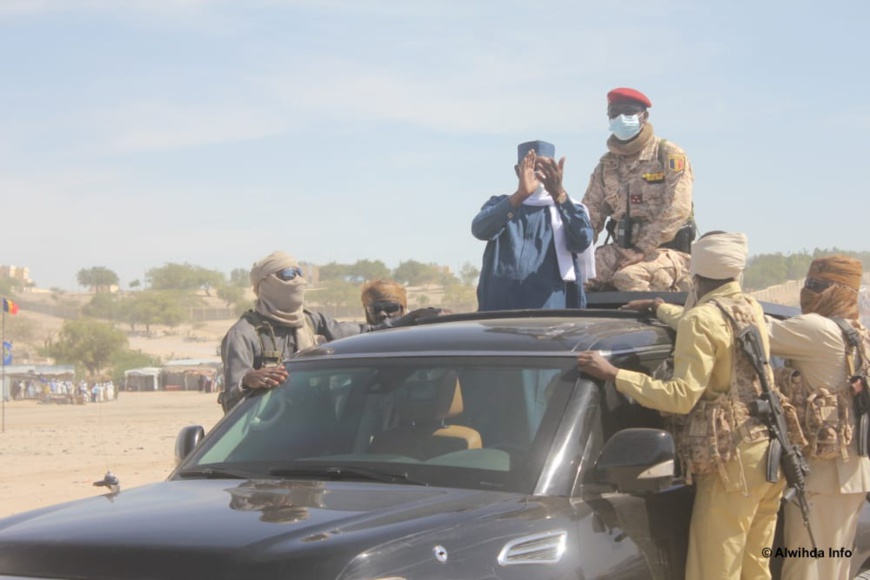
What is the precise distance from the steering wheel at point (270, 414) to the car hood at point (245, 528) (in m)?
0.75

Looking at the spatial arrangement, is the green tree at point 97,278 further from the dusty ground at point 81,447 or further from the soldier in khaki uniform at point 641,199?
the soldier in khaki uniform at point 641,199

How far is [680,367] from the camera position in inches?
194

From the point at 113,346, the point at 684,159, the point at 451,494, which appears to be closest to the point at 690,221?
the point at 684,159

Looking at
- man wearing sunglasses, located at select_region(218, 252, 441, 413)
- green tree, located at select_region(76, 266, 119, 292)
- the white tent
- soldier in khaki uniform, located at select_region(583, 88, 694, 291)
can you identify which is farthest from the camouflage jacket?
green tree, located at select_region(76, 266, 119, 292)

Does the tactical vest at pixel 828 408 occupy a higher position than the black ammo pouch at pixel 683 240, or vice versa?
the black ammo pouch at pixel 683 240

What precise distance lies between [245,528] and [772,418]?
2.36 metres

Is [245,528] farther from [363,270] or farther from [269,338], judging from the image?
[363,270]

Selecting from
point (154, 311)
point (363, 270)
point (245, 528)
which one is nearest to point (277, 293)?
point (245, 528)

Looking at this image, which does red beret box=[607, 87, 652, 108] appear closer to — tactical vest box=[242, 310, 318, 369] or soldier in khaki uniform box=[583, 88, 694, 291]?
soldier in khaki uniform box=[583, 88, 694, 291]

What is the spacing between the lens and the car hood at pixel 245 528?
11.5ft

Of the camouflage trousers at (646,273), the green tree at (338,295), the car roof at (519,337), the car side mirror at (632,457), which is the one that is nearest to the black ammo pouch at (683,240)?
the camouflage trousers at (646,273)

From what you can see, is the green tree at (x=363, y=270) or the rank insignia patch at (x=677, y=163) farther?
the green tree at (x=363, y=270)

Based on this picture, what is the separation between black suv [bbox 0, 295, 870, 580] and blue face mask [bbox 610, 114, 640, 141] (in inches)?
93.9

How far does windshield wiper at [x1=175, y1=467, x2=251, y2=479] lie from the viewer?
4.87 meters
